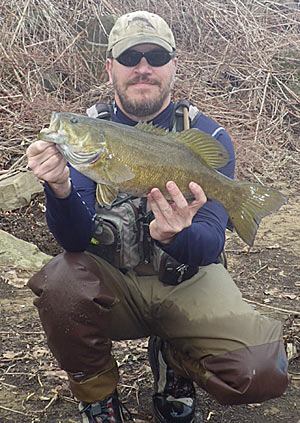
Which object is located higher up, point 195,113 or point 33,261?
point 195,113

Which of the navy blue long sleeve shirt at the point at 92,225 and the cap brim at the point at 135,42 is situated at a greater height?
the cap brim at the point at 135,42

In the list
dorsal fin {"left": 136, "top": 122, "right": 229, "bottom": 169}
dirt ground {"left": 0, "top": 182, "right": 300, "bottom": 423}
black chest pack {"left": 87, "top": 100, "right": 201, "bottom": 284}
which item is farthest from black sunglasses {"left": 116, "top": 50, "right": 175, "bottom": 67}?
dirt ground {"left": 0, "top": 182, "right": 300, "bottom": 423}

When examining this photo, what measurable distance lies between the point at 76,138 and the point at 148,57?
120 cm

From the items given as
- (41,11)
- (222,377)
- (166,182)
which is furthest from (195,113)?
(41,11)

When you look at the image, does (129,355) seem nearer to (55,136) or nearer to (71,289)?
(71,289)

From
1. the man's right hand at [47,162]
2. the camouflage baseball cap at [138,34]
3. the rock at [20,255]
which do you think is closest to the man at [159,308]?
the man's right hand at [47,162]

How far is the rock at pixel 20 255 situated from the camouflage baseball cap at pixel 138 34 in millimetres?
2335

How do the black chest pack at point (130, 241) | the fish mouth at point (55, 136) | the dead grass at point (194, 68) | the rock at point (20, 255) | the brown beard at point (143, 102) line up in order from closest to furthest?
the fish mouth at point (55, 136), the black chest pack at point (130, 241), the brown beard at point (143, 102), the rock at point (20, 255), the dead grass at point (194, 68)

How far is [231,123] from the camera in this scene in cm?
950

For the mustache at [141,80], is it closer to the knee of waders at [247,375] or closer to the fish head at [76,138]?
the fish head at [76,138]

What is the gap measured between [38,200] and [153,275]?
151 inches

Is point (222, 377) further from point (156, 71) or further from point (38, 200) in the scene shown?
point (38, 200)

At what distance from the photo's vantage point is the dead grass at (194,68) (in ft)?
27.3

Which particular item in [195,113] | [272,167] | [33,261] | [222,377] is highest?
[195,113]
